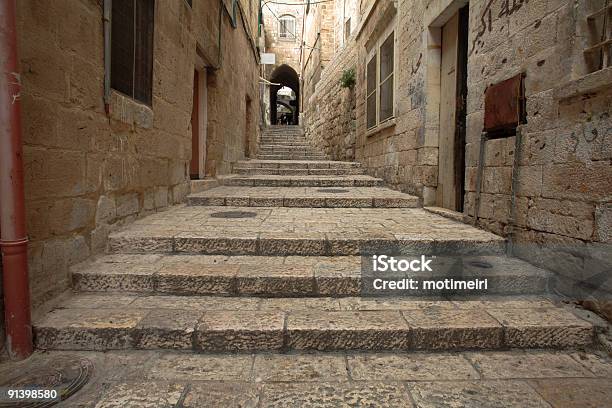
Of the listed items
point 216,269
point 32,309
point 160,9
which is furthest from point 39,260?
point 160,9

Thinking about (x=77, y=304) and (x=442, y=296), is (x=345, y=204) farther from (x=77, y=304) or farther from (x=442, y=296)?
(x=77, y=304)

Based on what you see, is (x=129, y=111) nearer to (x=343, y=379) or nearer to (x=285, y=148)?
(x=343, y=379)

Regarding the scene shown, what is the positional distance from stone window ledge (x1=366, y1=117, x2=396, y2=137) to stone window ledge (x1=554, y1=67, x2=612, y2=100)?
3786mm

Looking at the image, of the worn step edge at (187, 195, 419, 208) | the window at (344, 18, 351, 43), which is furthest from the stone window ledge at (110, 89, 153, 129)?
the window at (344, 18, 351, 43)

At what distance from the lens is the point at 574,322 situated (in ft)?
7.23

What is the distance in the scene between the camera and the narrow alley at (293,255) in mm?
1878

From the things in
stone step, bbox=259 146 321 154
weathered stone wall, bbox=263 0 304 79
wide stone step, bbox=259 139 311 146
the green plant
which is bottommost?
stone step, bbox=259 146 321 154

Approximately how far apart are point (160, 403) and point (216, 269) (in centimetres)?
115

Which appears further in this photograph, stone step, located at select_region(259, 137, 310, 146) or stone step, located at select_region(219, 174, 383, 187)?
stone step, located at select_region(259, 137, 310, 146)

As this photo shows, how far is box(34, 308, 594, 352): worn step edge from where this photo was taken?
2086mm

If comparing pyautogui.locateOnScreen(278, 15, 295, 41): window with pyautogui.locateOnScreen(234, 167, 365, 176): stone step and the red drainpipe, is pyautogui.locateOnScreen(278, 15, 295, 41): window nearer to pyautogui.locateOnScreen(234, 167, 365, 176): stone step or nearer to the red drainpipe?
pyautogui.locateOnScreen(234, 167, 365, 176): stone step

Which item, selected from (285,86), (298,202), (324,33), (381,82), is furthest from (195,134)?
(285,86)

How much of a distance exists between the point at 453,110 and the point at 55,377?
4.89 meters

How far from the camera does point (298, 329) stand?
211 cm
